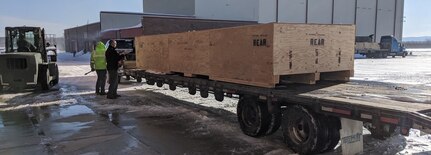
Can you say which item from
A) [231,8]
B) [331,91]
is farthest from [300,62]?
[231,8]

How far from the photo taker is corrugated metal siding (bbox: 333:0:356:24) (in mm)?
50375

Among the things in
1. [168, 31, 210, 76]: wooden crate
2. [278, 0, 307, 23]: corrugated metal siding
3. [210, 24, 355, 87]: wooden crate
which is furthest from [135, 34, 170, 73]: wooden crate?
[278, 0, 307, 23]: corrugated metal siding

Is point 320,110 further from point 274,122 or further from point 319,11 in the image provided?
point 319,11

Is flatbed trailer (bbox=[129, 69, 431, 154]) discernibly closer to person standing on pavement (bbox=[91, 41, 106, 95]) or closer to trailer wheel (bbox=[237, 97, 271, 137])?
trailer wheel (bbox=[237, 97, 271, 137])

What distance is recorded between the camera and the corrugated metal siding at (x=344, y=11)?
50.4 metres

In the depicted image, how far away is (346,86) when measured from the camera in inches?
268

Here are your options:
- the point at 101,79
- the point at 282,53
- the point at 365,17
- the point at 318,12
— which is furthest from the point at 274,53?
the point at 365,17

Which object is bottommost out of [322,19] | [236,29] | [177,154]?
[177,154]

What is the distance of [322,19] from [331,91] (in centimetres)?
4495

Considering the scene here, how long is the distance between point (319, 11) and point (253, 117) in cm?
4448

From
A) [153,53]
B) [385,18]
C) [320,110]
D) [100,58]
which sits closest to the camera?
[320,110]

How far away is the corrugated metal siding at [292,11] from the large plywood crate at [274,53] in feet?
127

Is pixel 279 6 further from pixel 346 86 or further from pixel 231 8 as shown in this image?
pixel 346 86

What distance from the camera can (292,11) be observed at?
46.8 meters
